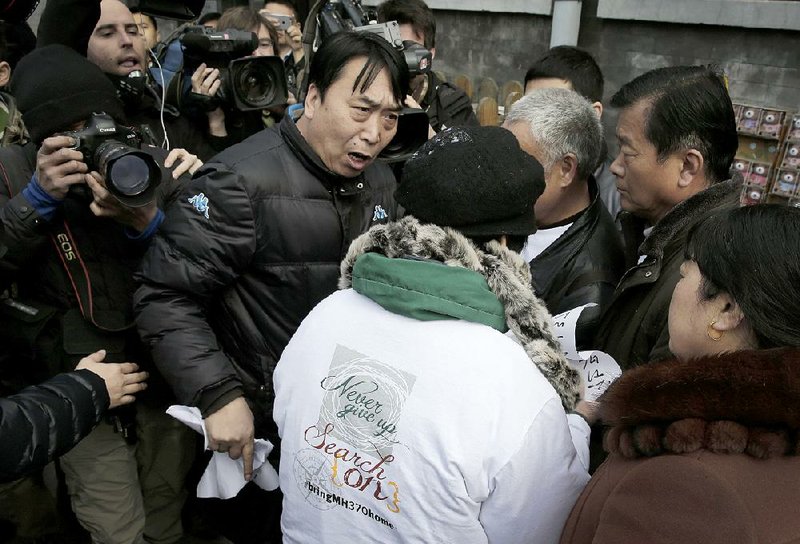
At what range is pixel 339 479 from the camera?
121 centimetres

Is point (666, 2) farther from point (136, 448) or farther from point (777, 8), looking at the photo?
point (136, 448)

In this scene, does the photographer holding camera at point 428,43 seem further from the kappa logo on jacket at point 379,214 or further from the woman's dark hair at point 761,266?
the woman's dark hair at point 761,266

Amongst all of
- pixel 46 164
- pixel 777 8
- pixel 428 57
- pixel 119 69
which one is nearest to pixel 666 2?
pixel 777 8

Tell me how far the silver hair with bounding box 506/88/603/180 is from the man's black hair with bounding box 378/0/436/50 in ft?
6.57

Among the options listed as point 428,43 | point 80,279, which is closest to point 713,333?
point 80,279

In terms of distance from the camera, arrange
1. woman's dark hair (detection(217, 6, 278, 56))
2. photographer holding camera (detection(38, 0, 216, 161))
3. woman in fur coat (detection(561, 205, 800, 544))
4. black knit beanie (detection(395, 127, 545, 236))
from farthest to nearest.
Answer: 1. woman's dark hair (detection(217, 6, 278, 56))
2. photographer holding camera (detection(38, 0, 216, 161))
3. black knit beanie (detection(395, 127, 545, 236))
4. woman in fur coat (detection(561, 205, 800, 544))

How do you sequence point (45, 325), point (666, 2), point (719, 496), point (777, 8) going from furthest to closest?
point (666, 2) → point (777, 8) → point (45, 325) → point (719, 496)

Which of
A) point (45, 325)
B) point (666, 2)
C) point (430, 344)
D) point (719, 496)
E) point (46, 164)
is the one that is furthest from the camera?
point (666, 2)

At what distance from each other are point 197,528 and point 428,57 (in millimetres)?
2474

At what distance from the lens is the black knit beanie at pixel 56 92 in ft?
6.10

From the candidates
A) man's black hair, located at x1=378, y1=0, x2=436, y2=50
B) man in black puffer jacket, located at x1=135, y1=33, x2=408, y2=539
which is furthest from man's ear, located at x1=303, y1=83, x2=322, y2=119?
man's black hair, located at x1=378, y1=0, x2=436, y2=50

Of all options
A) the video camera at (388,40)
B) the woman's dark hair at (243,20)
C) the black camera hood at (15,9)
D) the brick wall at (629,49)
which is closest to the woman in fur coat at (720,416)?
the video camera at (388,40)

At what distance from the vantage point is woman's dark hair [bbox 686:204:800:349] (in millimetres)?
966

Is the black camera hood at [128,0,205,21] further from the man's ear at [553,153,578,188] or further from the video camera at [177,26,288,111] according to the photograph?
the man's ear at [553,153,578,188]
